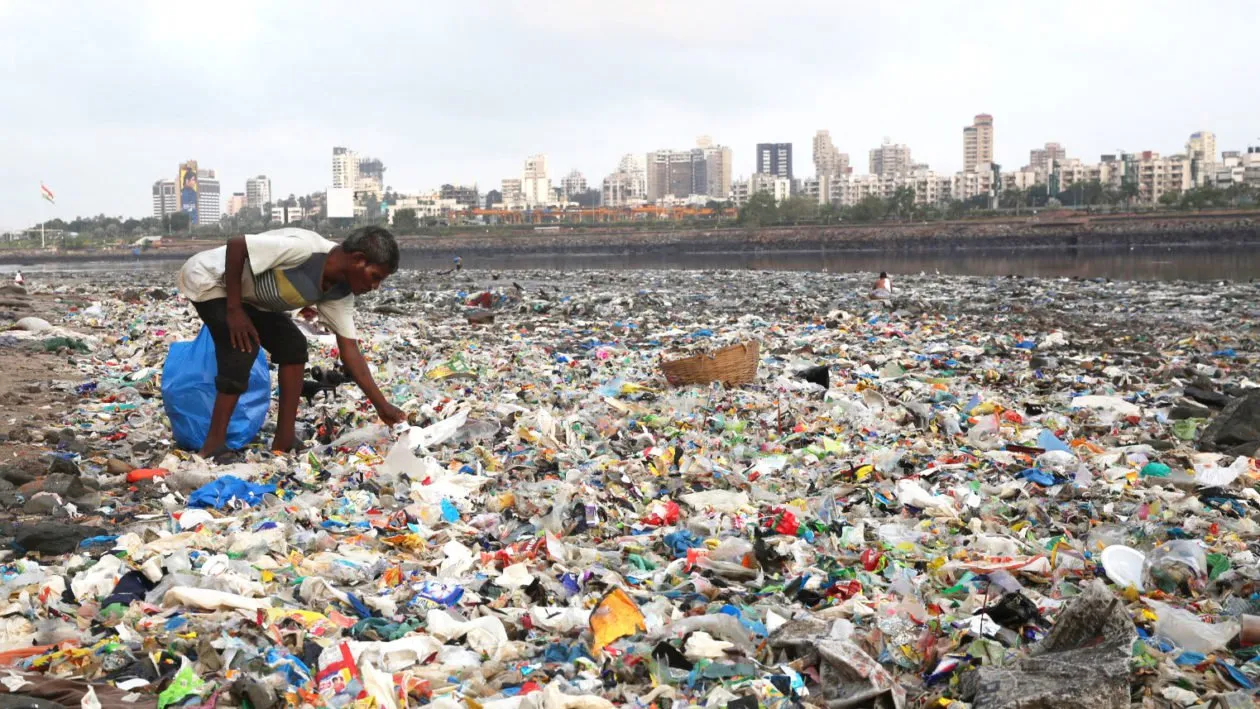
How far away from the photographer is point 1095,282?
61.4 ft

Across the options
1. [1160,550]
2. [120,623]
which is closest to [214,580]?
[120,623]

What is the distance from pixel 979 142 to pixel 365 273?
676ft

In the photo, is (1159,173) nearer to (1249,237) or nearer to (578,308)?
(1249,237)

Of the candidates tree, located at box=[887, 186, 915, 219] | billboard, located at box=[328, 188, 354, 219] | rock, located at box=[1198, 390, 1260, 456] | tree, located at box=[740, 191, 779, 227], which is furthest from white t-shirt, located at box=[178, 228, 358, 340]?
billboard, located at box=[328, 188, 354, 219]

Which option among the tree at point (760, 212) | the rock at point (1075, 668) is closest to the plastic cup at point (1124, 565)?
the rock at point (1075, 668)

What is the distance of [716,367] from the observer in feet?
20.1

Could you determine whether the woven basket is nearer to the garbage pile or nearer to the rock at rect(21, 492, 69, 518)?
the garbage pile

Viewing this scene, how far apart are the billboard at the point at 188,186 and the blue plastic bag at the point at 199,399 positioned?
14992 cm

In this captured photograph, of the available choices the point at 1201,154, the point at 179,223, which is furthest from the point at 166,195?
the point at 1201,154

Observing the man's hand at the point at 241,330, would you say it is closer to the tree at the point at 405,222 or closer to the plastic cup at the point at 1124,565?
the plastic cup at the point at 1124,565

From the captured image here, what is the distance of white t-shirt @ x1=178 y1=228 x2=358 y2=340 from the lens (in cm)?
412

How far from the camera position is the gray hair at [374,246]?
4137 millimetres

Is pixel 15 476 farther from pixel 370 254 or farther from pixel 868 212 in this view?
pixel 868 212

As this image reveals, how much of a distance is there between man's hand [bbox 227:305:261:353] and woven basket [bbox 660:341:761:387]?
8.98ft
